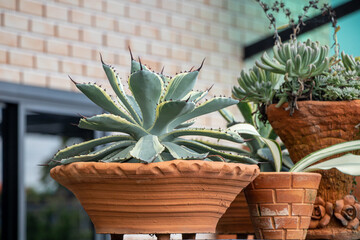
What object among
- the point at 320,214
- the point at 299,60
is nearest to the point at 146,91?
the point at 299,60

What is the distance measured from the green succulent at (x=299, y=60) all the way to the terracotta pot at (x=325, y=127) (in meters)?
0.06

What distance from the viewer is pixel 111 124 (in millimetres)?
855

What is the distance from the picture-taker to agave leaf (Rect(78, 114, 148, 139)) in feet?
2.73

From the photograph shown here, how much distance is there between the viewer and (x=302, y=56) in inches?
39.2

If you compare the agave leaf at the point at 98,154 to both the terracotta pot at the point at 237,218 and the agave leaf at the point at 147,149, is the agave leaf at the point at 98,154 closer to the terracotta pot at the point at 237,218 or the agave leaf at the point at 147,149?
the agave leaf at the point at 147,149

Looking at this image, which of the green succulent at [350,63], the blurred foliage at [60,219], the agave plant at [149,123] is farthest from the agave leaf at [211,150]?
the blurred foliage at [60,219]

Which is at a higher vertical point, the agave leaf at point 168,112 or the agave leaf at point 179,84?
the agave leaf at point 179,84

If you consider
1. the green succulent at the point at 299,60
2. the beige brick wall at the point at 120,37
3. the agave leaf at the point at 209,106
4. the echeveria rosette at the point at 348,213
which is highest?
the beige brick wall at the point at 120,37

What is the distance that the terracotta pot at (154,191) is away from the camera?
2.57 ft

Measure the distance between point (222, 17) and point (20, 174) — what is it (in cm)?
215

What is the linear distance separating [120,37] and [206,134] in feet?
10.2

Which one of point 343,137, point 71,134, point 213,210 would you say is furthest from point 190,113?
point 71,134

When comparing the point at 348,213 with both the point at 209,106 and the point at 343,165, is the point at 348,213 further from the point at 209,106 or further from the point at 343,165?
the point at 209,106

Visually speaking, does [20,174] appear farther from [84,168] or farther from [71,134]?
[84,168]
